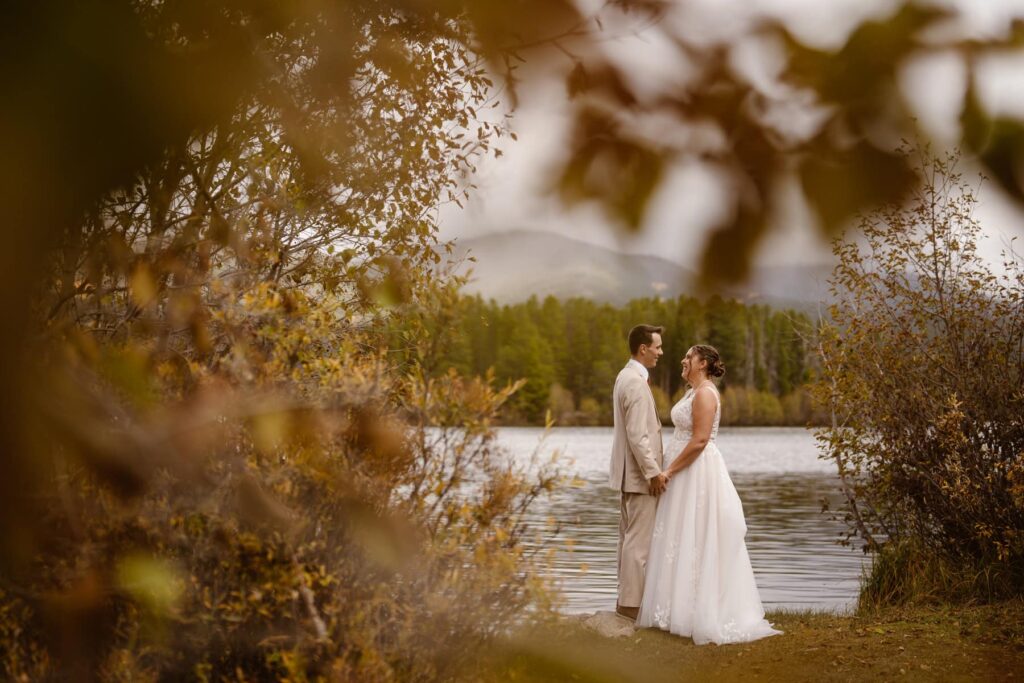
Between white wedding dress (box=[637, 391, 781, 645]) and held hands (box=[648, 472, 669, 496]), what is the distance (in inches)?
3.0

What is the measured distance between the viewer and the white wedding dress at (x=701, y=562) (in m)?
7.84

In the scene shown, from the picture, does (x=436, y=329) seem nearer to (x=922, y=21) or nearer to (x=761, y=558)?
(x=922, y=21)

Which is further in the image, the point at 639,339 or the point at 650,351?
Result: the point at 650,351

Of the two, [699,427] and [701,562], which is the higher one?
[699,427]

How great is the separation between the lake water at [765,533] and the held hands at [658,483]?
1.96 ft

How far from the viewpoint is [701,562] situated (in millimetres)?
8031

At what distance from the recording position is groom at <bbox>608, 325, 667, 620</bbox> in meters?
7.92

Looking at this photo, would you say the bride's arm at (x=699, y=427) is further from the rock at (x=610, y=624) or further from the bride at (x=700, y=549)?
the rock at (x=610, y=624)

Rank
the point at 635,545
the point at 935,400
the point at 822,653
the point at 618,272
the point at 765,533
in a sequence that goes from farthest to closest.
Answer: the point at 765,533 → the point at 935,400 → the point at 635,545 → the point at 822,653 → the point at 618,272

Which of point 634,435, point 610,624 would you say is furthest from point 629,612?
point 634,435

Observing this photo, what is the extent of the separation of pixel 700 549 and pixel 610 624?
0.86 m

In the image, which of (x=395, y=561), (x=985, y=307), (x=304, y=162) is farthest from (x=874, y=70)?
(x=985, y=307)

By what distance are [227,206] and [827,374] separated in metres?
6.08

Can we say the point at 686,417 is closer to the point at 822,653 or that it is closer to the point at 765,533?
the point at 822,653
